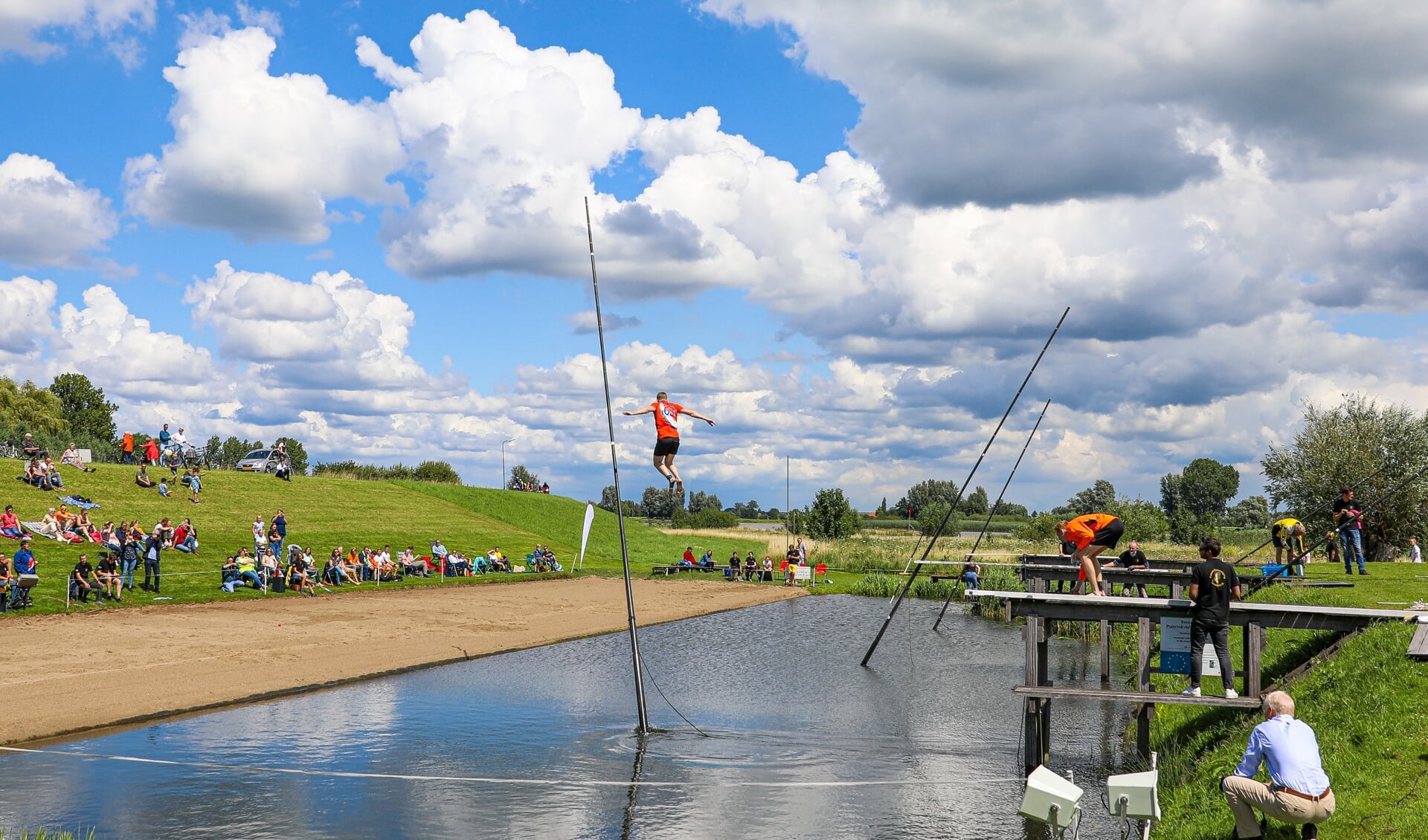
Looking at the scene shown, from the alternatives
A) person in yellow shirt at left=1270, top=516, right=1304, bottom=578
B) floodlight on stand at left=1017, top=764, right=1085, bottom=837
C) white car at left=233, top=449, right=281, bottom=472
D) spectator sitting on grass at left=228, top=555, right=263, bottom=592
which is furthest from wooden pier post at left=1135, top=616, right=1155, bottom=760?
white car at left=233, top=449, right=281, bottom=472

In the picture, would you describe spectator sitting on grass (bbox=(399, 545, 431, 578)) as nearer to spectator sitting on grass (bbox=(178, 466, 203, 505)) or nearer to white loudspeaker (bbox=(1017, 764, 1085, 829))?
spectator sitting on grass (bbox=(178, 466, 203, 505))

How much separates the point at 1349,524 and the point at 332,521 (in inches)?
1819

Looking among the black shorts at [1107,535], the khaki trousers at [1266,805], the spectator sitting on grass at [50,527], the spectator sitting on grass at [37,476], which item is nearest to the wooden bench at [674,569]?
the spectator sitting on grass at [50,527]

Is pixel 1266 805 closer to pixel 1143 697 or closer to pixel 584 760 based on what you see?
pixel 1143 697

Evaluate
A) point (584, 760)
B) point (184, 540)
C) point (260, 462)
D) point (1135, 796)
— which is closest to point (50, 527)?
point (184, 540)

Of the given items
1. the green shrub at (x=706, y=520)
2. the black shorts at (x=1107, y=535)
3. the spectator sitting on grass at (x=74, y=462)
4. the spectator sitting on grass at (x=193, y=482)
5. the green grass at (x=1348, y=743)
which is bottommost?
the green grass at (x=1348, y=743)

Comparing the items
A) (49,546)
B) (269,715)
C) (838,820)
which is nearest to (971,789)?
(838,820)

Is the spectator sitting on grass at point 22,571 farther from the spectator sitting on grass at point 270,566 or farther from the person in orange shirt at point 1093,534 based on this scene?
the person in orange shirt at point 1093,534

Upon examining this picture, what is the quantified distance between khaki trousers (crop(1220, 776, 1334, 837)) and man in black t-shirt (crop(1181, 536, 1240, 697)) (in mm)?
4708

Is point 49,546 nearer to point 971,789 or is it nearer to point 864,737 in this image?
point 864,737

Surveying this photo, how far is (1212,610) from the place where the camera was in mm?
14859

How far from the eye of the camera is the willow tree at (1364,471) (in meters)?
46.4

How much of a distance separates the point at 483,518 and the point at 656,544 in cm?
1206

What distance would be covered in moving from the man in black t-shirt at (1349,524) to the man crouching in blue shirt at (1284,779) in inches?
687
